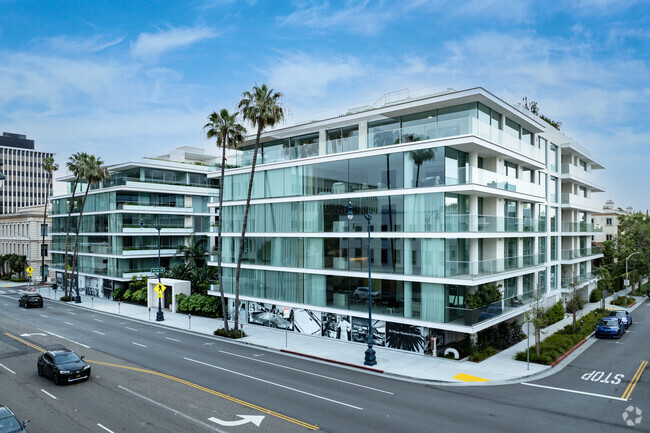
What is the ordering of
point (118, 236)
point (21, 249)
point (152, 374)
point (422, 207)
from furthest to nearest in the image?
point (21, 249) → point (118, 236) → point (422, 207) → point (152, 374)

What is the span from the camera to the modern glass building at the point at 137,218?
52.0 metres

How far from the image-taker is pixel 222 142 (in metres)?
33.2

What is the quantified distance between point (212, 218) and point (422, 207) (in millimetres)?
31854

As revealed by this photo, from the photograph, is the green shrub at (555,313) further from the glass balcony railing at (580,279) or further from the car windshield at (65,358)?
the car windshield at (65,358)

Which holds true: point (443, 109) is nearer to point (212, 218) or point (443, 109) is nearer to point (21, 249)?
point (212, 218)

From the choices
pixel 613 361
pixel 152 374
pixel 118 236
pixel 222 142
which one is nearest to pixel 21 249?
pixel 118 236

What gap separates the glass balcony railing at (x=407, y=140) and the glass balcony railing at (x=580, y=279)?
1253cm

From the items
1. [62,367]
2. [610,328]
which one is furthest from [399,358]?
[62,367]

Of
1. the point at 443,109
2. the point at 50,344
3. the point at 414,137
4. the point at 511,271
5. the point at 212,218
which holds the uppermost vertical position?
the point at 443,109

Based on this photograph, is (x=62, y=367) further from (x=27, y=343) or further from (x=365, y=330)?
(x=365, y=330)

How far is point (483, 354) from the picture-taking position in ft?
83.7

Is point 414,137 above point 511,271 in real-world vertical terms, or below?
above

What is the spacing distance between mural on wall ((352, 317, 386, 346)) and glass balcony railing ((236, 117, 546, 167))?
1153 cm

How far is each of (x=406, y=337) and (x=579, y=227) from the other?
2969 centimetres
